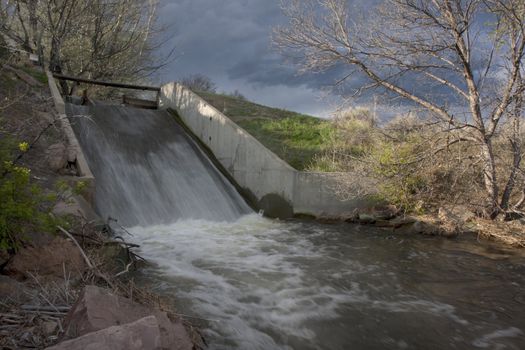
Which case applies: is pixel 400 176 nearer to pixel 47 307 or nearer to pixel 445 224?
pixel 445 224

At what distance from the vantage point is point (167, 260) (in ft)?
23.8

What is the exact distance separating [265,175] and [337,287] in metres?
6.34

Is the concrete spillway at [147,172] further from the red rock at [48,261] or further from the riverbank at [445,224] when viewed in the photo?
the red rock at [48,261]

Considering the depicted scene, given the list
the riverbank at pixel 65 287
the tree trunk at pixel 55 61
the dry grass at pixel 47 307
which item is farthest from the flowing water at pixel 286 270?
the tree trunk at pixel 55 61

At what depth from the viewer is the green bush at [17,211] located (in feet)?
13.1

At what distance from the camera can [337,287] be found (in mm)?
6383

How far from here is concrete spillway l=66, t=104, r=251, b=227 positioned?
33.9 ft

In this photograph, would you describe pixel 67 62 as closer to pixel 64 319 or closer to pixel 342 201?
pixel 342 201

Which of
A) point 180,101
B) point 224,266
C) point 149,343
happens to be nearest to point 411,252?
point 224,266

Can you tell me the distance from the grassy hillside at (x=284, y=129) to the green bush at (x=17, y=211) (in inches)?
368

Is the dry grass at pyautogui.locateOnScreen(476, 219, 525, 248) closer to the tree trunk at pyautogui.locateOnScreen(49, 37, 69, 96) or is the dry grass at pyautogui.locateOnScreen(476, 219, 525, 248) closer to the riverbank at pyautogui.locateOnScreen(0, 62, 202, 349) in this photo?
the riverbank at pyautogui.locateOnScreen(0, 62, 202, 349)

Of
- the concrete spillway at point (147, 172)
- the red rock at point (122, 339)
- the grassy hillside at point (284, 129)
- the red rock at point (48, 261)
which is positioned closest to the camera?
the red rock at point (122, 339)

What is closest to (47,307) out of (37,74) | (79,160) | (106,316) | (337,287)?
(106,316)

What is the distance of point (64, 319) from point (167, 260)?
4.19 meters
